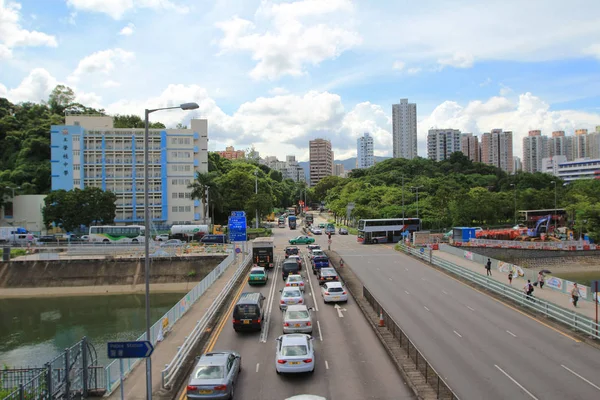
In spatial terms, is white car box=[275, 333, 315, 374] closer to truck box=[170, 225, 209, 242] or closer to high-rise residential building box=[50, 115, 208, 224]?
truck box=[170, 225, 209, 242]

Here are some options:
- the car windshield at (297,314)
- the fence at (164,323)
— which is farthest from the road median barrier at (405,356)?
the fence at (164,323)

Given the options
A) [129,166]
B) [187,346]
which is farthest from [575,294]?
[129,166]

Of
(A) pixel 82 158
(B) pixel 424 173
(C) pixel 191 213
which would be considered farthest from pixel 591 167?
(A) pixel 82 158

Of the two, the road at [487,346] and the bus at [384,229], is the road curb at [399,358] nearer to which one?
the road at [487,346]

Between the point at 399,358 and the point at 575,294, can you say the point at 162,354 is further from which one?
the point at 575,294

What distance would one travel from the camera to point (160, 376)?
16.4m

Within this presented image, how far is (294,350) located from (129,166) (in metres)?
77.7

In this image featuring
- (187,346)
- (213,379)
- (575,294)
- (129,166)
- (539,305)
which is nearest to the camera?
(213,379)

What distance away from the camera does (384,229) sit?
2729 inches

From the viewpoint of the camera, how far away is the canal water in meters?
31.1

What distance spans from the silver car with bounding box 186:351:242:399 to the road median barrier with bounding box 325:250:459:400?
5.88 m

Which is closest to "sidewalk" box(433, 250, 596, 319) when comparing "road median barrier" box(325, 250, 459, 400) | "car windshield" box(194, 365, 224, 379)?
"road median barrier" box(325, 250, 459, 400)

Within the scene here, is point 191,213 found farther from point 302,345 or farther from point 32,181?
point 302,345

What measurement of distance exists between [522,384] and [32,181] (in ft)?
321
